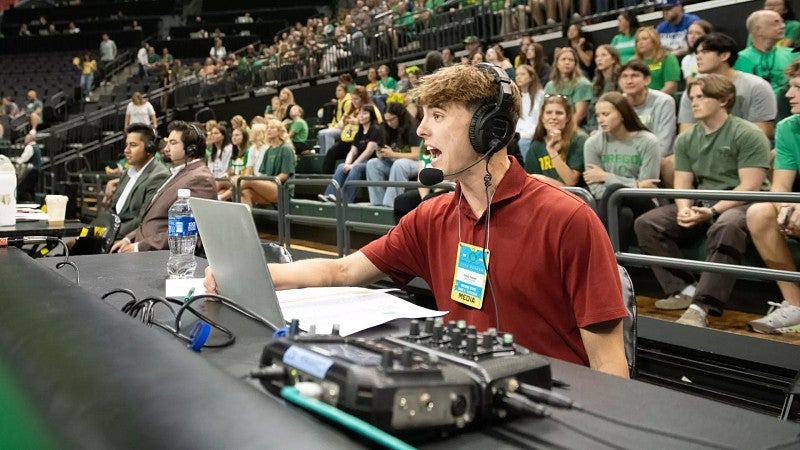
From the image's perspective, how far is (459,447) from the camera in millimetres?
709

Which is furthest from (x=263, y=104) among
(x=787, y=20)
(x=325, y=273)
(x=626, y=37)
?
(x=325, y=273)

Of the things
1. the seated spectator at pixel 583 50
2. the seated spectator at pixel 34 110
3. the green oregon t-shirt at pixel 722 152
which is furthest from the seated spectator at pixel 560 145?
the seated spectator at pixel 34 110

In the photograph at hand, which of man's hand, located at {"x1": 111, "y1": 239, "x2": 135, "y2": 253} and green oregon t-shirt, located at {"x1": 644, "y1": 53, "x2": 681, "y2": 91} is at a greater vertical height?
green oregon t-shirt, located at {"x1": 644, "y1": 53, "x2": 681, "y2": 91}

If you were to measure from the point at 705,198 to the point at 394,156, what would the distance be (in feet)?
11.4

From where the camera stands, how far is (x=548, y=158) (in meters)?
4.45

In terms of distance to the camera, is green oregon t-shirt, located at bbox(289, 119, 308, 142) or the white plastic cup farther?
green oregon t-shirt, located at bbox(289, 119, 308, 142)

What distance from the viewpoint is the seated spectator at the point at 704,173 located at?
3.53m

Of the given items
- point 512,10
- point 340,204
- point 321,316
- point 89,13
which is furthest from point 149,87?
point 321,316

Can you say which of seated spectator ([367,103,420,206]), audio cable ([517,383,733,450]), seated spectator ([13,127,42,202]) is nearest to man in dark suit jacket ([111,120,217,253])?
seated spectator ([367,103,420,206])

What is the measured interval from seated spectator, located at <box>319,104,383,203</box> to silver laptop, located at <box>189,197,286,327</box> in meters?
4.89

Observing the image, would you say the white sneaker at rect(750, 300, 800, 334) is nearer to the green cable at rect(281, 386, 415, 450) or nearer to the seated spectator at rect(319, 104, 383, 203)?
the green cable at rect(281, 386, 415, 450)

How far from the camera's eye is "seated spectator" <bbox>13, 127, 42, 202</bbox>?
1030cm

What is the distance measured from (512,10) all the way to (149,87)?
35.8 ft

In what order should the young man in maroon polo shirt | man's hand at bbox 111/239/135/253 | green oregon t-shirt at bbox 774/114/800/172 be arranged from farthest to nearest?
man's hand at bbox 111/239/135/253 < green oregon t-shirt at bbox 774/114/800/172 < the young man in maroon polo shirt
